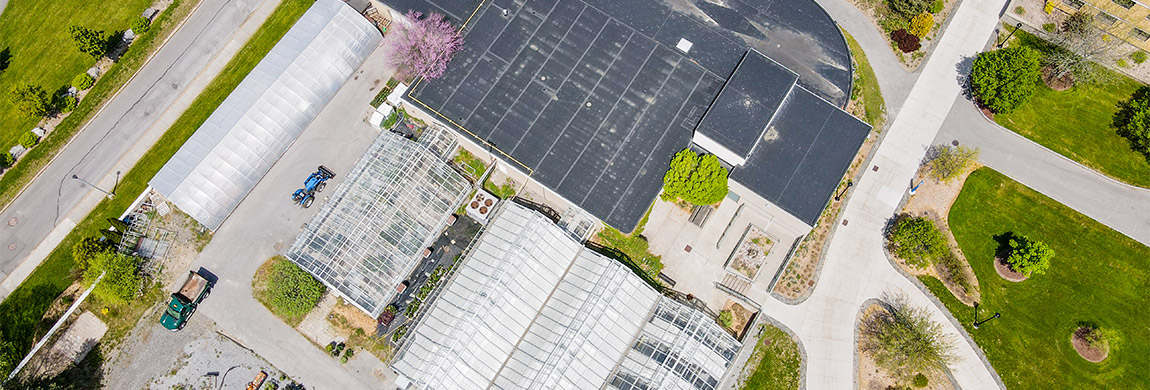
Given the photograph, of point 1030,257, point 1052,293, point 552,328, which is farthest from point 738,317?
point 1052,293

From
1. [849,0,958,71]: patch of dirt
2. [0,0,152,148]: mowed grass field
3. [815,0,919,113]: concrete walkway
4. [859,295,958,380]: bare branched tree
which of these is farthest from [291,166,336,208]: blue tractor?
[849,0,958,71]: patch of dirt

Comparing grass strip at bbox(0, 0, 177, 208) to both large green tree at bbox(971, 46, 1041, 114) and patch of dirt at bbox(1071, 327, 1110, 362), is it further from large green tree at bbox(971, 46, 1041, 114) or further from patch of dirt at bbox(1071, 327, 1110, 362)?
patch of dirt at bbox(1071, 327, 1110, 362)

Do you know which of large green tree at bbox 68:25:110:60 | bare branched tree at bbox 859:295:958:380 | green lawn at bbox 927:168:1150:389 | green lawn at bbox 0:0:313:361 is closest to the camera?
bare branched tree at bbox 859:295:958:380

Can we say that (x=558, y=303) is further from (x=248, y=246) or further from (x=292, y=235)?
(x=248, y=246)

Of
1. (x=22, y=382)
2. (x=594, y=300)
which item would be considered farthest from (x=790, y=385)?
(x=22, y=382)

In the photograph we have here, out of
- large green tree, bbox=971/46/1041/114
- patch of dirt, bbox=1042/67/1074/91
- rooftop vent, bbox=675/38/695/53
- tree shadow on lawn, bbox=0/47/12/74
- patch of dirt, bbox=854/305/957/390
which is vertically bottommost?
tree shadow on lawn, bbox=0/47/12/74

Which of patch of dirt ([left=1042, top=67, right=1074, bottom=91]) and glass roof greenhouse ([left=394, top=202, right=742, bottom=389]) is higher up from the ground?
patch of dirt ([left=1042, top=67, right=1074, bottom=91])

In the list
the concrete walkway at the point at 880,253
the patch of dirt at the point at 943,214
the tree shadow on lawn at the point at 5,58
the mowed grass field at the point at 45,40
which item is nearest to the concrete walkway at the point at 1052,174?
the concrete walkway at the point at 880,253
